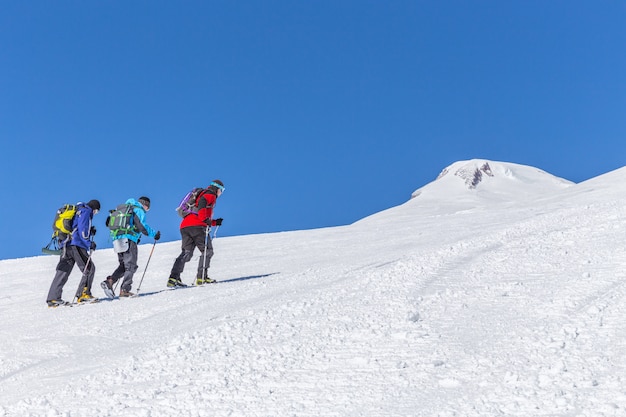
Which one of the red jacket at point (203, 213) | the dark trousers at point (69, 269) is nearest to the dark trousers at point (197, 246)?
the red jacket at point (203, 213)

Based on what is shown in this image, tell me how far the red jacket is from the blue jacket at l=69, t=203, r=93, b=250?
1.83 m

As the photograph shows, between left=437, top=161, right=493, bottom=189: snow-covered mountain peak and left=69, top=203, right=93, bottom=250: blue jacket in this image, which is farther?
left=437, top=161, right=493, bottom=189: snow-covered mountain peak

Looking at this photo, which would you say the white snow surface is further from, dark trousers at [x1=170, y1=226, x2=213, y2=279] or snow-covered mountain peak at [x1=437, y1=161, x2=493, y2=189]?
snow-covered mountain peak at [x1=437, y1=161, x2=493, y2=189]

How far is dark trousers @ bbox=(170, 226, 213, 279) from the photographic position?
12141 millimetres

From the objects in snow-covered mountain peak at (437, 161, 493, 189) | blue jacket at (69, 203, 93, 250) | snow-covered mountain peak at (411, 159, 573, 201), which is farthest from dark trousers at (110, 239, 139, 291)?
snow-covered mountain peak at (437, 161, 493, 189)

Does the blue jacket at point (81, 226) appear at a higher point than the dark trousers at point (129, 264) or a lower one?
higher

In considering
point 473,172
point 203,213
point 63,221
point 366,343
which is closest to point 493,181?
point 473,172

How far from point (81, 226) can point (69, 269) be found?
32.9 inches

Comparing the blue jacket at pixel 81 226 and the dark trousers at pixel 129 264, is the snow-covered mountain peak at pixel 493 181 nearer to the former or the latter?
the dark trousers at pixel 129 264

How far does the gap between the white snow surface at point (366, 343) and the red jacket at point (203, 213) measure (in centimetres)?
214

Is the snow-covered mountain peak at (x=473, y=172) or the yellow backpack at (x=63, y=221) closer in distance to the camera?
the yellow backpack at (x=63, y=221)

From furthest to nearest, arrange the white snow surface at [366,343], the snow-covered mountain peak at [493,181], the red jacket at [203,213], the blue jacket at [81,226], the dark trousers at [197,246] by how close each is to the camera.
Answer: the snow-covered mountain peak at [493,181] < the red jacket at [203,213] < the dark trousers at [197,246] < the blue jacket at [81,226] < the white snow surface at [366,343]

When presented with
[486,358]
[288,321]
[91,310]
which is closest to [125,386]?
[288,321]

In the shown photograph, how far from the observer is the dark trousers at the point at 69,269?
11.2 metres
